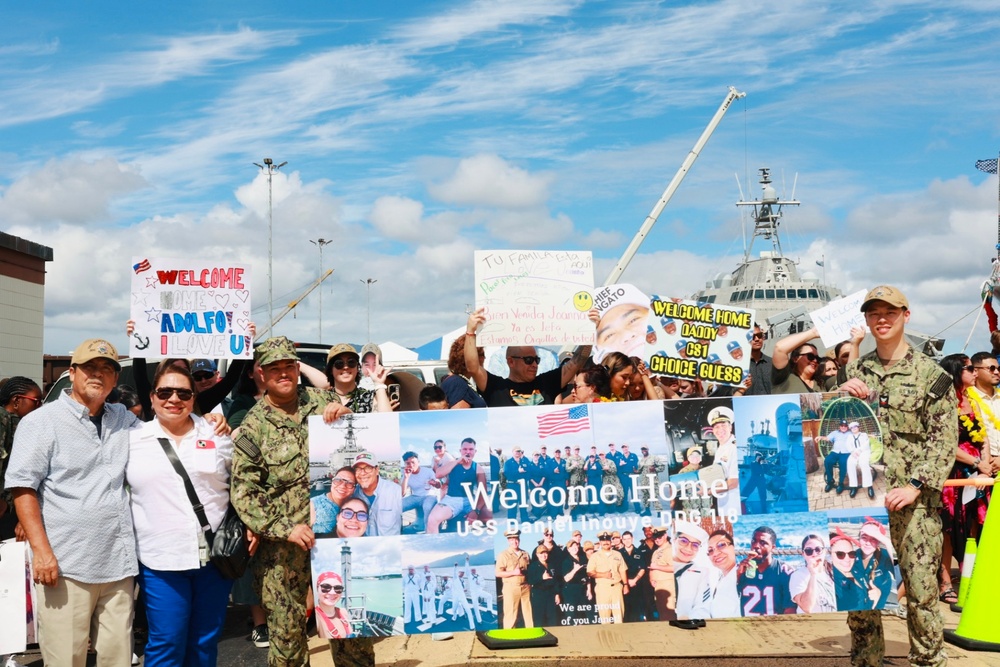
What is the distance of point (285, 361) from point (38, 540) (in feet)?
4.65

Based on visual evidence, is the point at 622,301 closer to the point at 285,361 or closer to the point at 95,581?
the point at 285,361

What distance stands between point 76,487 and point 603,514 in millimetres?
2681

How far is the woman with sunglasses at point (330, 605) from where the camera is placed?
16.1ft

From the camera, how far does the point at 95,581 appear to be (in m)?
4.54

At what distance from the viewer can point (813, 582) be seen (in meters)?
5.09

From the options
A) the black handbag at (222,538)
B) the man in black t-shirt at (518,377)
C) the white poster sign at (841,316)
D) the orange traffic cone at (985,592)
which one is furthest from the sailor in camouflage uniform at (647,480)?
the white poster sign at (841,316)

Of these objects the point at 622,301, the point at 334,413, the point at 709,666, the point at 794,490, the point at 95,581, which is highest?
the point at 622,301

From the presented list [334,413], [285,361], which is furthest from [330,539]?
[285,361]

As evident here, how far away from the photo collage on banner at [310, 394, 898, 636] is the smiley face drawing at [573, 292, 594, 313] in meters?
1.86

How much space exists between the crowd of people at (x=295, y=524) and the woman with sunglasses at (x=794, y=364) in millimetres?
1356

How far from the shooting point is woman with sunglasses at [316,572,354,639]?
4898 mm

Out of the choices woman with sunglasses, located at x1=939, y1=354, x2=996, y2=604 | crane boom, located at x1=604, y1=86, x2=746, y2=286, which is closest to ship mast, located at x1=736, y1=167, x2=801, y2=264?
crane boom, located at x1=604, y1=86, x2=746, y2=286

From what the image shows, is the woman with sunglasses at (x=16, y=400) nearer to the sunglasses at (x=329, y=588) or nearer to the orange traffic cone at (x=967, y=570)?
the sunglasses at (x=329, y=588)

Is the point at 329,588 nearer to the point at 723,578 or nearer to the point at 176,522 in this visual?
the point at 176,522
